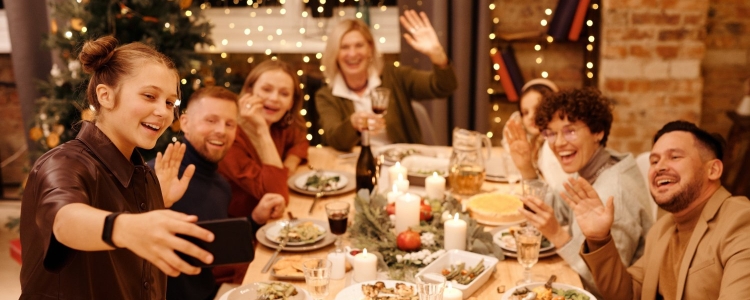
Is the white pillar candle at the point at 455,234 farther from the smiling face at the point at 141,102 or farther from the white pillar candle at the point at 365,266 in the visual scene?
the smiling face at the point at 141,102

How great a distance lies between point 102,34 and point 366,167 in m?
1.75

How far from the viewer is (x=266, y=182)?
8.57 feet

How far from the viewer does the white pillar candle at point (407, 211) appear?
2154 millimetres

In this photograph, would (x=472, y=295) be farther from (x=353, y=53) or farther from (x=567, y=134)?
(x=353, y=53)

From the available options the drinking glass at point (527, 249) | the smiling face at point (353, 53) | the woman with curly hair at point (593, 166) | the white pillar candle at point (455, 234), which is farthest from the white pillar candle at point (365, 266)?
the smiling face at point (353, 53)

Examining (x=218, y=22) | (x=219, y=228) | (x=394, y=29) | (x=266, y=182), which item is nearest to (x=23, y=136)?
(x=218, y=22)

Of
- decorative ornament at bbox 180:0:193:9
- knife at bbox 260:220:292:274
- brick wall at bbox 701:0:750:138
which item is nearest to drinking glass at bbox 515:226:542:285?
knife at bbox 260:220:292:274

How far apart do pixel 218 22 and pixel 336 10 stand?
827 mm

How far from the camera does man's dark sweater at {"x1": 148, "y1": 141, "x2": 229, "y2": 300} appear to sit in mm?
2312

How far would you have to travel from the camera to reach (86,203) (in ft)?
3.90

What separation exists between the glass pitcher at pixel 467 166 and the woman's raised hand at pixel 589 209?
2.15ft

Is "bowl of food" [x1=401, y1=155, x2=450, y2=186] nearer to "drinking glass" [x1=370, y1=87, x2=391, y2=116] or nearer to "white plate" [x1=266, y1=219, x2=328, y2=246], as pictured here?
"drinking glass" [x1=370, y1=87, x2=391, y2=116]

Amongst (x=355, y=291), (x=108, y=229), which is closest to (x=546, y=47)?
(x=355, y=291)

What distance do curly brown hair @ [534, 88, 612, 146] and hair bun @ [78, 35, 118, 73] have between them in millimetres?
1454
